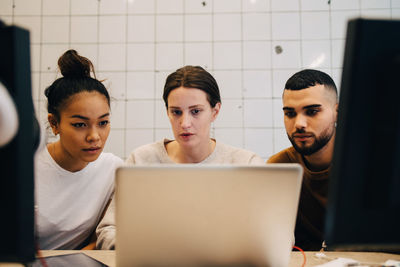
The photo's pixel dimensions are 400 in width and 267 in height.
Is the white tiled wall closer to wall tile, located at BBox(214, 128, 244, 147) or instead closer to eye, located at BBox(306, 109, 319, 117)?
wall tile, located at BBox(214, 128, 244, 147)

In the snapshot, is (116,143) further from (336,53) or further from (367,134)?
(367,134)

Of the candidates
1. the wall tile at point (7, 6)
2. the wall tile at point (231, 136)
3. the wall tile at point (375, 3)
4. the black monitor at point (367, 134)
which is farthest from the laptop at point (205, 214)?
the wall tile at point (7, 6)

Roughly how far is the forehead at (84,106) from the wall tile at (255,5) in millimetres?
1381

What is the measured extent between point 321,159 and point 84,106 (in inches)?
43.6

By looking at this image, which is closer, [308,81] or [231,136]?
[308,81]

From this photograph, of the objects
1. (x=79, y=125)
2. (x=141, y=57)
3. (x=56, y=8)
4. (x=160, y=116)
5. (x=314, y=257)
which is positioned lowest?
(x=314, y=257)

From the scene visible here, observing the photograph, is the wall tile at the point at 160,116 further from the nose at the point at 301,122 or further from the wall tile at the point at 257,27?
the nose at the point at 301,122

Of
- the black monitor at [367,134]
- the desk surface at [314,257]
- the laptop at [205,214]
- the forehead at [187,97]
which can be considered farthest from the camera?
the forehead at [187,97]

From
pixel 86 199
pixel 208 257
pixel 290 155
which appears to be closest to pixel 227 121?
pixel 290 155

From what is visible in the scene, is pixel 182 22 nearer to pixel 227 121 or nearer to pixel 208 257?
pixel 227 121

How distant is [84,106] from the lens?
1.28 metres

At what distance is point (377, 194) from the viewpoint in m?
0.44

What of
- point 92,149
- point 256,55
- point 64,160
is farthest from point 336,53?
point 64,160

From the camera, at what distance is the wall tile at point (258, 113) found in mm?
2168
